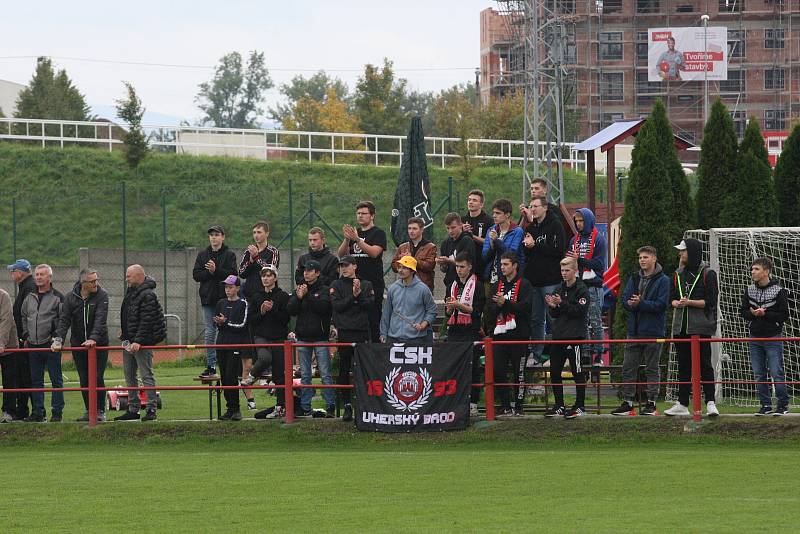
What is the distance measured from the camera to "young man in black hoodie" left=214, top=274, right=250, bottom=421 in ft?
54.7

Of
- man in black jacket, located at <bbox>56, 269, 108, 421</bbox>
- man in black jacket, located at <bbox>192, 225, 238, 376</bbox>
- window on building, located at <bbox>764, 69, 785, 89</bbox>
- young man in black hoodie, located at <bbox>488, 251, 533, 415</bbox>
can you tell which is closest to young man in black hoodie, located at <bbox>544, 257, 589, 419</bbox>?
young man in black hoodie, located at <bbox>488, 251, 533, 415</bbox>

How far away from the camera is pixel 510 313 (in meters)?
15.8

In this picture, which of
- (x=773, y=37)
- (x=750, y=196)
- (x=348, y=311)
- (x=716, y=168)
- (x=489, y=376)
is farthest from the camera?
(x=773, y=37)

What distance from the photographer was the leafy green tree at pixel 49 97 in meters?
59.9

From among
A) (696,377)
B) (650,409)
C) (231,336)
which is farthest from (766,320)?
(231,336)

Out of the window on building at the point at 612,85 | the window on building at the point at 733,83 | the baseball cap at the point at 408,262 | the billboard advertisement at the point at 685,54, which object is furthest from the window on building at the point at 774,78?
the baseball cap at the point at 408,262

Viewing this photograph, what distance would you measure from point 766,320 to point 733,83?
65.3 m

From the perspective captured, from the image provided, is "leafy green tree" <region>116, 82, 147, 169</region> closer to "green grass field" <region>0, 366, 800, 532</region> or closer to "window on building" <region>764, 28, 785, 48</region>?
"green grass field" <region>0, 366, 800, 532</region>

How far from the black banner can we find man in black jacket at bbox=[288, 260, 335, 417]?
29.7 inches

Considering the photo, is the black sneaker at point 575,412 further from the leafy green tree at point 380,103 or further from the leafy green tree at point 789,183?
the leafy green tree at point 380,103

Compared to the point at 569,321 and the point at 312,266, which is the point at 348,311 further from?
the point at 569,321

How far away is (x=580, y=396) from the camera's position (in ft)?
51.9

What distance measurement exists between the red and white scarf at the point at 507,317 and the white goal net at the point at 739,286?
122 inches

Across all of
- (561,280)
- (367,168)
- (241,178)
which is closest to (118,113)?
(241,178)
